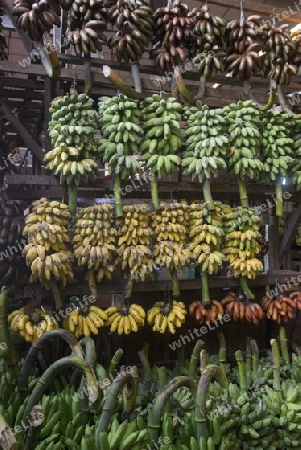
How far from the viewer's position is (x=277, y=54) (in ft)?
12.3

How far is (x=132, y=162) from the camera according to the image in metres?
3.13

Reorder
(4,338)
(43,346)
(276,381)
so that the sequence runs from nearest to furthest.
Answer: (43,346), (4,338), (276,381)

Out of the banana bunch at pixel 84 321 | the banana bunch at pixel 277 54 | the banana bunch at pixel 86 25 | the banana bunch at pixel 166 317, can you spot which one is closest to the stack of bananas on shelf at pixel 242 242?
the banana bunch at pixel 166 317

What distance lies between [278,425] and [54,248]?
2.19 m

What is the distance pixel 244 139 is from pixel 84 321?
2.12 metres

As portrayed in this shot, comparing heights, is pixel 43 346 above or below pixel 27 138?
below

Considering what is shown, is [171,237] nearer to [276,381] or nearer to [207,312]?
[207,312]

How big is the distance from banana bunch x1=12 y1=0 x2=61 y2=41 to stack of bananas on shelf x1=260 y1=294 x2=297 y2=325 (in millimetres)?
3189

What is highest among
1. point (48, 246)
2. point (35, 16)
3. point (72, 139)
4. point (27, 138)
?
point (35, 16)

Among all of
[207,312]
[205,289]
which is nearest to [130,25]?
[205,289]

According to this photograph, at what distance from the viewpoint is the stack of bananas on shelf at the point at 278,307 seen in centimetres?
367

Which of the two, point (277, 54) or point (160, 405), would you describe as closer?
point (160, 405)

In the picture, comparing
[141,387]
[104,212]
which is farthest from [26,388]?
[104,212]

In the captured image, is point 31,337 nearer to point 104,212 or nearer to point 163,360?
point 104,212
